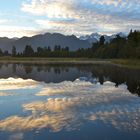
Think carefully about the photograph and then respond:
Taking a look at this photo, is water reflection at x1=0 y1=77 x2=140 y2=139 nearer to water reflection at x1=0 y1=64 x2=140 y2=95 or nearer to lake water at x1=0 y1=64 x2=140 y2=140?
lake water at x1=0 y1=64 x2=140 y2=140

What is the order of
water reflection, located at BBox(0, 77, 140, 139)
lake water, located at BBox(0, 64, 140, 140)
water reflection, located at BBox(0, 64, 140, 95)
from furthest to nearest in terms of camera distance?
water reflection, located at BBox(0, 64, 140, 95)
water reflection, located at BBox(0, 77, 140, 139)
lake water, located at BBox(0, 64, 140, 140)

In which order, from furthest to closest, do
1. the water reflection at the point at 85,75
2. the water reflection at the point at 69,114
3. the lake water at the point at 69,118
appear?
the water reflection at the point at 85,75 → the water reflection at the point at 69,114 → the lake water at the point at 69,118

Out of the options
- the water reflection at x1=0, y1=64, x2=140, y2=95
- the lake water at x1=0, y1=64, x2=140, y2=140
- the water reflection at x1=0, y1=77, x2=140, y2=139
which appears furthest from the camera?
the water reflection at x1=0, y1=64, x2=140, y2=95

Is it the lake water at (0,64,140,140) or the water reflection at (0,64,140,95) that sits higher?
the lake water at (0,64,140,140)

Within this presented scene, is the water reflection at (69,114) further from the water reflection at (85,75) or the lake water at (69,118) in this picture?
the water reflection at (85,75)

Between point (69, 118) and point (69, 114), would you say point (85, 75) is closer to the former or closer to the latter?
point (69, 114)

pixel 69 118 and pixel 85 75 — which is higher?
pixel 69 118

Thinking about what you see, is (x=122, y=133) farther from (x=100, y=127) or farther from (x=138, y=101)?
(x=138, y=101)

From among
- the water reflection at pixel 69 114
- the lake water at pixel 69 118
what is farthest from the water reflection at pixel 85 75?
the lake water at pixel 69 118

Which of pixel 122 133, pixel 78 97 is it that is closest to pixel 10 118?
pixel 122 133

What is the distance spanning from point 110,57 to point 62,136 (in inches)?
6327

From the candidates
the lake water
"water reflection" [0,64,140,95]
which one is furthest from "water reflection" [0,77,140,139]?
"water reflection" [0,64,140,95]

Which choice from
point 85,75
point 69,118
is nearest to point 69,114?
point 69,118

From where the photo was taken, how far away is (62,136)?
15.7 meters
